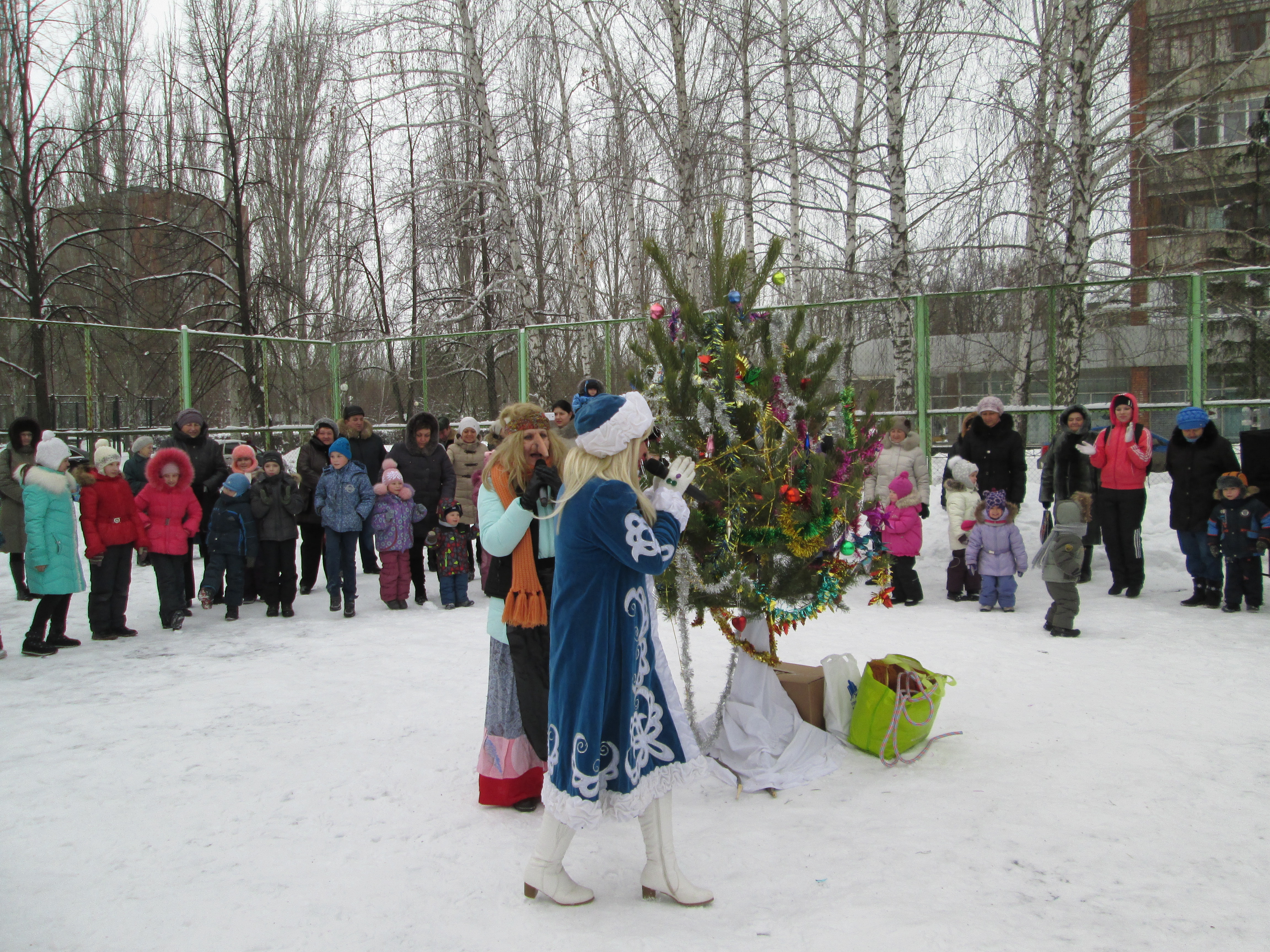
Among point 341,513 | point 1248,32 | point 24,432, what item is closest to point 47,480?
point 24,432

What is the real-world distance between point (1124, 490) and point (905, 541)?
203 cm

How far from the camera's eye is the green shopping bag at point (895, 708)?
4156mm

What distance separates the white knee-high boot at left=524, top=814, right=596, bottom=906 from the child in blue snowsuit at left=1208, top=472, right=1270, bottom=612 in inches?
260

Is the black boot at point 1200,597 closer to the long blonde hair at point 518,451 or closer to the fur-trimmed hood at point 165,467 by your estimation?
the long blonde hair at point 518,451

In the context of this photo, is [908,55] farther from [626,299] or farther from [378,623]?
[378,623]

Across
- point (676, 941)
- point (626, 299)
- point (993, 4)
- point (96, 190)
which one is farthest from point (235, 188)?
point (676, 941)

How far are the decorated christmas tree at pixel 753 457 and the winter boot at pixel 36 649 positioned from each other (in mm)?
5254

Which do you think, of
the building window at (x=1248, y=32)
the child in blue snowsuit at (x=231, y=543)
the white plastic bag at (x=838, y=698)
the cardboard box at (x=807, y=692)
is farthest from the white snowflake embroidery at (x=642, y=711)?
the building window at (x=1248, y=32)

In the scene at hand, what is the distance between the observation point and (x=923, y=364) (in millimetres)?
9398

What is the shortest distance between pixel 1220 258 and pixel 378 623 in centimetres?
1604

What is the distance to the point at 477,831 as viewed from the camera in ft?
11.7

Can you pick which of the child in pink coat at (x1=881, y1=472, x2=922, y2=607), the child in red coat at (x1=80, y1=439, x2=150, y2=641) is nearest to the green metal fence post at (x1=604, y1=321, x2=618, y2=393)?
A: the child in pink coat at (x1=881, y1=472, x2=922, y2=607)

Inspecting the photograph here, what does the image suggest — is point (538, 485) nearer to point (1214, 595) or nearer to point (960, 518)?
point (960, 518)

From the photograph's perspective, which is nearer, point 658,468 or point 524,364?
point 658,468
